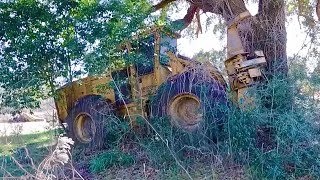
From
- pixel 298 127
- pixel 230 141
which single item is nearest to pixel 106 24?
pixel 230 141

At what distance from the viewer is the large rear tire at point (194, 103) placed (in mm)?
5875

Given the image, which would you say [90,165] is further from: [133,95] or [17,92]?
[17,92]

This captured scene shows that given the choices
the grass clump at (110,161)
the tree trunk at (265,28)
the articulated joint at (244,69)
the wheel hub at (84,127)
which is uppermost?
the tree trunk at (265,28)

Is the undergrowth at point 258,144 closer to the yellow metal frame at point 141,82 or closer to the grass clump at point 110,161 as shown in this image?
the grass clump at point 110,161

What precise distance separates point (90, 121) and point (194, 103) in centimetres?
247

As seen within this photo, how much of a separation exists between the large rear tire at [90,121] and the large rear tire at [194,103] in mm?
1078

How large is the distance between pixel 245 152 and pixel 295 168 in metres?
0.69

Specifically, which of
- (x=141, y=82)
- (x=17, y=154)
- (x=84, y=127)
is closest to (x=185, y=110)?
(x=141, y=82)

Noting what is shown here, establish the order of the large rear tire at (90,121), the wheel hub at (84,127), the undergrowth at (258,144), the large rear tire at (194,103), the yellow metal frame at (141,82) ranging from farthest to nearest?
the wheel hub at (84,127) < the large rear tire at (90,121) < the yellow metal frame at (141,82) < the large rear tire at (194,103) < the undergrowth at (258,144)

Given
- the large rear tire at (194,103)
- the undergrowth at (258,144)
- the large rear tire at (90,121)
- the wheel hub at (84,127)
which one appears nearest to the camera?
the undergrowth at (258,144)

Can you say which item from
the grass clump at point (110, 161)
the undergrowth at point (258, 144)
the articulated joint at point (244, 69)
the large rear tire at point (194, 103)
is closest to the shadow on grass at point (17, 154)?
the grass clump at point (110, 161)

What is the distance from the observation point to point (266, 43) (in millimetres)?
7113

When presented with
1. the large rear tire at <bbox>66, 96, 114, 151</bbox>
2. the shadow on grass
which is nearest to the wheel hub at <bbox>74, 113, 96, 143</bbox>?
the large rear tire at <bbox>66, 96, 114, 151</bbox>

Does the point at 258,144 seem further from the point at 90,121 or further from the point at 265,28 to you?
the point at 90,121
